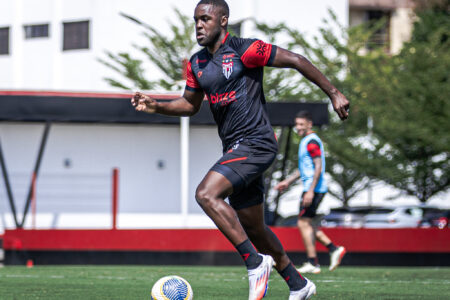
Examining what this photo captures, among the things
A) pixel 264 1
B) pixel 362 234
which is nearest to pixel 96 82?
pixel 264 1

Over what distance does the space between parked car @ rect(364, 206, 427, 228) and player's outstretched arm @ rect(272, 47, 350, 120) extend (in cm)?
Answer: 2162

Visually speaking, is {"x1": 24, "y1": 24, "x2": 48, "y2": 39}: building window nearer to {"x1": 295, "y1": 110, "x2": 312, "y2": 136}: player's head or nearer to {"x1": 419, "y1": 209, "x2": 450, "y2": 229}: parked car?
{"x1": 419, "y1": 209, "x2": 450, "y2": 229}: parked car

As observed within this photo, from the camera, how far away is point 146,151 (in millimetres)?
20328

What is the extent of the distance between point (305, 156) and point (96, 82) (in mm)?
23590

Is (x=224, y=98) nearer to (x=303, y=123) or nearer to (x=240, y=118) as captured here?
(x=240, y=118)

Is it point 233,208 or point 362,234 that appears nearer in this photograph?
point 233,208

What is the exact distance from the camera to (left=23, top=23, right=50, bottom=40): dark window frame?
3488cm

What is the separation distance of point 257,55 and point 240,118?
A: 448 millimetres

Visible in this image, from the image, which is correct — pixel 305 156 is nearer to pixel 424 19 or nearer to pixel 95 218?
pixel 95 218

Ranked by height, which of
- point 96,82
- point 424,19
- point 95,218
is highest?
point 424,19

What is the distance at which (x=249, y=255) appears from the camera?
5.34 m

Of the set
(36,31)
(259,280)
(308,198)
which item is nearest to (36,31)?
(36,31)

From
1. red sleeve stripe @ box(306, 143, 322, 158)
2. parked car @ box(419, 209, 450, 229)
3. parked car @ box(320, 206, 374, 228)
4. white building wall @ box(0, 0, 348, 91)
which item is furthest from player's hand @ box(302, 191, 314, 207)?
white building wall @ box(0, 0, 348, 91)

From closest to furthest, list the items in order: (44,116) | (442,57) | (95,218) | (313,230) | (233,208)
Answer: (233,208), (313,230), (44,116), (95,218), (442,57)
